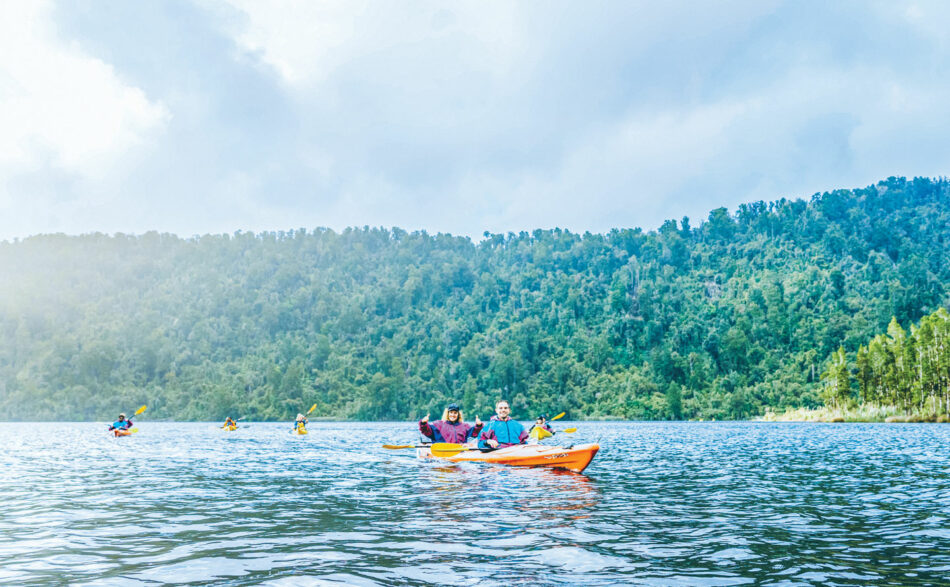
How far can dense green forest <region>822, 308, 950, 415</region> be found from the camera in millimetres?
88562

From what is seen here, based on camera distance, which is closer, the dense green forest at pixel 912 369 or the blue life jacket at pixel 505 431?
the blue life jacket at pixel 505 431

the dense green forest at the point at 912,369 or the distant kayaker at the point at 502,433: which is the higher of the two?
the dense green forest at the point at 912,369

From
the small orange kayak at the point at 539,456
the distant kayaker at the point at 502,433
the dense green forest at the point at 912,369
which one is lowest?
the small orange kayak at the point at 539,456

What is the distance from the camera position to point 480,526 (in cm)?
1443

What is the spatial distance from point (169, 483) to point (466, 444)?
10.7 meters

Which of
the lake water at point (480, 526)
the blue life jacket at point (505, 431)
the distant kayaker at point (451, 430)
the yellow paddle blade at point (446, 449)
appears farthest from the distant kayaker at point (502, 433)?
the distant kayaker at point (451, 430)

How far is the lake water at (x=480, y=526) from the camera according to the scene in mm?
10570

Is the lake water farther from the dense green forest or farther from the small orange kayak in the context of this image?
the dense green forest

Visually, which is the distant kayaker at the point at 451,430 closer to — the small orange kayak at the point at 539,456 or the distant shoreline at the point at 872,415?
the small orange kayak at the point at 539,456

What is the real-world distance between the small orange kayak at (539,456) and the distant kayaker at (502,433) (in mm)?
457

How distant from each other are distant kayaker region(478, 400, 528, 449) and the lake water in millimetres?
1087

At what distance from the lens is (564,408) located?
547 feet

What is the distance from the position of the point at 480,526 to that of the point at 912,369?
302 ft

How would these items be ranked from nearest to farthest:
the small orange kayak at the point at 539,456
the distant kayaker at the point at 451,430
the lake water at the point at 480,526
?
1. the lake water at the point at 480,526
2. the small orange kayak at the point at 539,456
3. the distant kayaker at the point at 451,430
